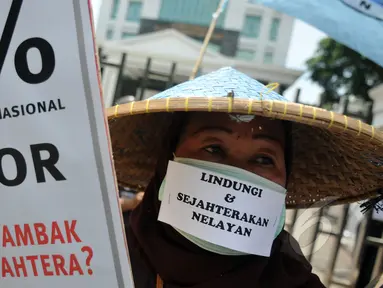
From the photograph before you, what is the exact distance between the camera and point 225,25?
26.5m

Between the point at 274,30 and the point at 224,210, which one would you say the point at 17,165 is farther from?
the point at 274,30

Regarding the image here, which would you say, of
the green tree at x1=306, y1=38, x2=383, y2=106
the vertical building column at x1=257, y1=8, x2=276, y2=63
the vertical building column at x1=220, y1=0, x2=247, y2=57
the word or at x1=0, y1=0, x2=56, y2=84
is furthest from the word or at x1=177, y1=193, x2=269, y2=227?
the vertical building column at x1=257, y1=8, x2=276, y2=63

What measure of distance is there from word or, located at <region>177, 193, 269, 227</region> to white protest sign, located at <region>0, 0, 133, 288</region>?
0.49m

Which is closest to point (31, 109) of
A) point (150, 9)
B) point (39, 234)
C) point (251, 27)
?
point (39, 234)

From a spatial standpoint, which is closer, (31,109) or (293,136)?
(31,109)

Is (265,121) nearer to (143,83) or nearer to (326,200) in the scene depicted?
(326,200)

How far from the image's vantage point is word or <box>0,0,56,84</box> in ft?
2.58

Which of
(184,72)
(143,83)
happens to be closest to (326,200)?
(143,83)

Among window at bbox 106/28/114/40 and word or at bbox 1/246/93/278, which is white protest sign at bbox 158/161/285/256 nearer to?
word or at bbox 1/246/93/278

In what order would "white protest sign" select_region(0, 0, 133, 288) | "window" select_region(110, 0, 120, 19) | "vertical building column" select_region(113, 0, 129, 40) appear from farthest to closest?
"vertical building column" select_region(113, 0, 129, 40) < "window" select_region(110, 0, 120, 19) < "white protest sign" select_region(0, 0, 133, 288)

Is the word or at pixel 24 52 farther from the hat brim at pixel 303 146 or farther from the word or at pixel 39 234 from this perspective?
the hat brim at pixel 303 146

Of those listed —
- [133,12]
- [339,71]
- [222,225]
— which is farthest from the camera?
[133,12]

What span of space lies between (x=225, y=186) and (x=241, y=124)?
0.20 m

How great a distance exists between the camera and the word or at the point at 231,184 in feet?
4.07
